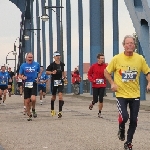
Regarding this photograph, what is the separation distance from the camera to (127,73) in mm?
8719

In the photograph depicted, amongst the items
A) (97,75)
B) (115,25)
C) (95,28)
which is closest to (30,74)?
(97,75)

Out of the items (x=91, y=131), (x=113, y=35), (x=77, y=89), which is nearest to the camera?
(x=91, y=131)

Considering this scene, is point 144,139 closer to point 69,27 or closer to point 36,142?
point 36,142

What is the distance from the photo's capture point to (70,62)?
43344mm

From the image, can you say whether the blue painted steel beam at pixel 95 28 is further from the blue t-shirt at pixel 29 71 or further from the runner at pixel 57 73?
the blue t-shirt at pixel 29 71

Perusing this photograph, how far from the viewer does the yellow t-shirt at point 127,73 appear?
873 centimetres

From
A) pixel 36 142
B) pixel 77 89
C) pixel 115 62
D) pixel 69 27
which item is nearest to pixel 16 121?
pixel 36 142

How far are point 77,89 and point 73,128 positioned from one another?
24587 mm

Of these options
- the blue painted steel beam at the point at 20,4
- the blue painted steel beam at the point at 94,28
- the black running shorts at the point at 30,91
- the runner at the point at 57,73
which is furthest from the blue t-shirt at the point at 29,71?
the blue painted steel beam at the point at 20,4

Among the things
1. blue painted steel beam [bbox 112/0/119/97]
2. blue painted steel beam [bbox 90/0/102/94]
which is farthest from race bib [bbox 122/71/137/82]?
blue painted steel beam [bbox 90/0/102/94]

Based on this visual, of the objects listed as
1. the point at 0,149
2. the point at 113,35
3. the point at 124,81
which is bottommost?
the point at 0,149

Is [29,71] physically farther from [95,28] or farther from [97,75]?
[95,28]

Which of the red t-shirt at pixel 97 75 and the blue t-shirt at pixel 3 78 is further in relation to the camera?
the blue t-shirt at pixel 3 78

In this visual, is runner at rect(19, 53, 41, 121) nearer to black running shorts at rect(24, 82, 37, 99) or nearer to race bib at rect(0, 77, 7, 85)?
black running shorts at rect(24, 82, 37, 99)
